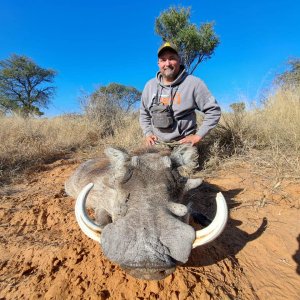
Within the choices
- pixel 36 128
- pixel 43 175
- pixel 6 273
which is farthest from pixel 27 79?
pixel 6 273

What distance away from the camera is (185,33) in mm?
13750

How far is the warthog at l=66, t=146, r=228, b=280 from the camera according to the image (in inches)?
53.6

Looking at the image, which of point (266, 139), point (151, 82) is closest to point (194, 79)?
point (151, 82)

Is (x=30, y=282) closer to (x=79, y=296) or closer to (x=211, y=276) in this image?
(x=79, y=296)

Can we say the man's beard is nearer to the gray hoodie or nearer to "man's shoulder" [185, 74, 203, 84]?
the gray hoodie

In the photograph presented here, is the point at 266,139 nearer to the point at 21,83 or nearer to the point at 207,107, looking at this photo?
the point at 207,107

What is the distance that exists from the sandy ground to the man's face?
180 cm

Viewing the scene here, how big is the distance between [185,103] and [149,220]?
9.09ft

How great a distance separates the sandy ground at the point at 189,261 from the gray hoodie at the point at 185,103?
1.04 metres

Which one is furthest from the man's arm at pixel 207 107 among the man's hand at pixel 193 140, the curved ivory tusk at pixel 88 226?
the curved ivory tusk at pixel 88 226

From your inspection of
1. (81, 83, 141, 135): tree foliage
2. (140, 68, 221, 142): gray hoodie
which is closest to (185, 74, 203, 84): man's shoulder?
(140, 68, 221, 142): gray hoodie

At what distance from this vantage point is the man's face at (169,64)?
4.00 meters

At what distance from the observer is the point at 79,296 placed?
1773mm

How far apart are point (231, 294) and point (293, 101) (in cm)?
472
